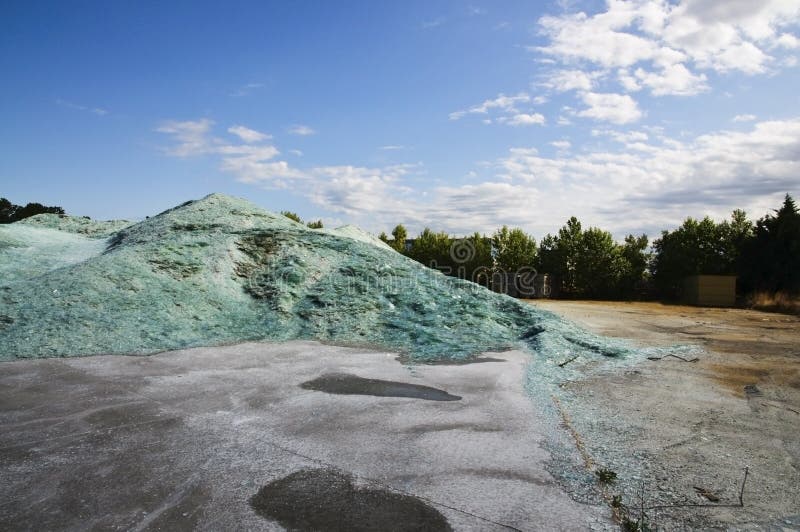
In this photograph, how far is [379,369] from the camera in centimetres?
491

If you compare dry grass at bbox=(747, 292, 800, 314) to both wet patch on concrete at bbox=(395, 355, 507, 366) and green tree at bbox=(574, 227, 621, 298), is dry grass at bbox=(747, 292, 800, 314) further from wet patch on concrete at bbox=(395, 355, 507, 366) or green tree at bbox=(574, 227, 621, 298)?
wet patch on concrete at bbox=(395, 355, 507, 366)

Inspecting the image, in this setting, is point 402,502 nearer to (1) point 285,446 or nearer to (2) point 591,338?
(1) point 285,446

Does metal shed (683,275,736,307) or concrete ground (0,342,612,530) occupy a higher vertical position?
metal shed (683,275,736,307)

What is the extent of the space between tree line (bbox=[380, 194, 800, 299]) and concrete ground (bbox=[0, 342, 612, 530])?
16370 mm

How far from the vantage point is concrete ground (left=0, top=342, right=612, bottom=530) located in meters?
2.27

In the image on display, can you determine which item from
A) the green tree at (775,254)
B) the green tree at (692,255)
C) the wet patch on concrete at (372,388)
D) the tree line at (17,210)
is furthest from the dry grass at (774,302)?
the tree line at (17,210)

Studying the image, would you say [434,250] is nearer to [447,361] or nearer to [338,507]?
[447,361]

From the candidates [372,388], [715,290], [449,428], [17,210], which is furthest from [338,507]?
[17,210]

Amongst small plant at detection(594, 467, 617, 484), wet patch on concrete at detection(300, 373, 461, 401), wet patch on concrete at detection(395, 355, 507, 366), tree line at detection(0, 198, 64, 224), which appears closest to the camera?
small plant at detection(594, 467, 617, 484)

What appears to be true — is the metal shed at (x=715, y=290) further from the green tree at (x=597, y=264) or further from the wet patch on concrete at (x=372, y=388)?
the wet patch on concrete at (x=372, y=388)

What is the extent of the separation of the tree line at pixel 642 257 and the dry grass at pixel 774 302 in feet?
1.90

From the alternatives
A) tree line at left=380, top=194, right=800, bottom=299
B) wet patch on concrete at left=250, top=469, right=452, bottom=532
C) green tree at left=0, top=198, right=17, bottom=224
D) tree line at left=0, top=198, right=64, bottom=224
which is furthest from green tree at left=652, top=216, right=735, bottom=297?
green tree at left=0, top=198, right=17, bottom=224

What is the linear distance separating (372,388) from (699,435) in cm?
254

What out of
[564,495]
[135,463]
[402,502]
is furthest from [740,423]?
[135,463]
